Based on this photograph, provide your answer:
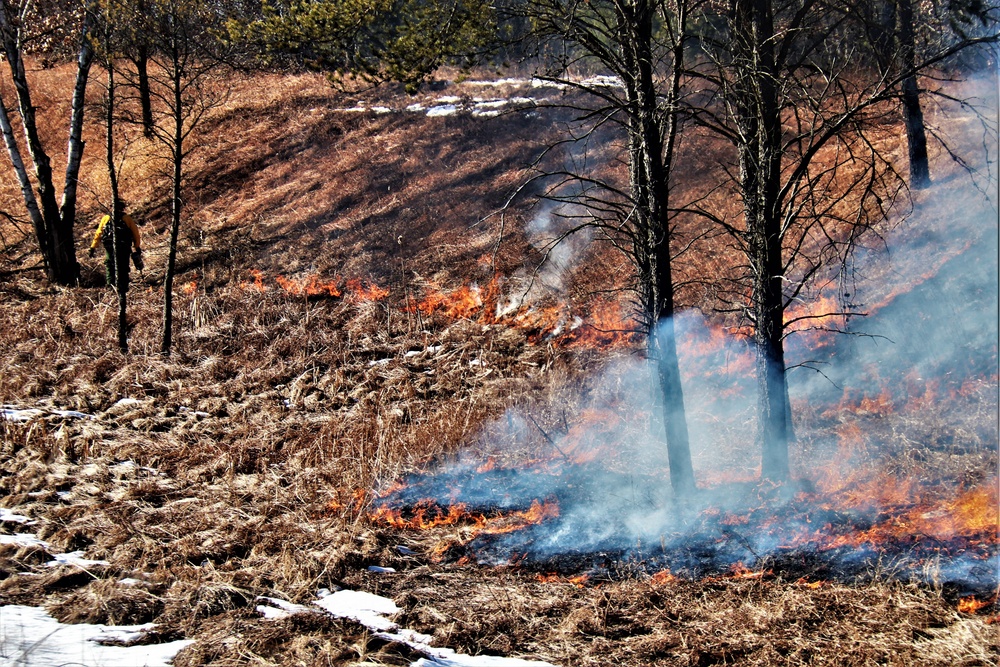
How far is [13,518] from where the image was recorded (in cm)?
728

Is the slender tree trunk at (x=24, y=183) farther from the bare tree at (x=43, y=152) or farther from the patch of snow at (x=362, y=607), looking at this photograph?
the patch of snow at (x=362, y=607)

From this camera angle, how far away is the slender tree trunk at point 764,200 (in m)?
6.95

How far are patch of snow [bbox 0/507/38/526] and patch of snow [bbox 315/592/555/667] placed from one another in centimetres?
334

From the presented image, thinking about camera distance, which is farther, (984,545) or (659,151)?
(659,151)

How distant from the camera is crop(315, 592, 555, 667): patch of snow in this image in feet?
16.4

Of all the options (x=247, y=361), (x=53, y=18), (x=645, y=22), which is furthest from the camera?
(x=53, y=18)

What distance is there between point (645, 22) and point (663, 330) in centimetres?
295

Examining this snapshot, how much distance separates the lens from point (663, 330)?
7.45m

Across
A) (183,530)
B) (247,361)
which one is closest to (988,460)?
(183,530)

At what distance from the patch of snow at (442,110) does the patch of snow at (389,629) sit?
17047 millimetres

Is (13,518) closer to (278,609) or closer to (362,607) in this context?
(278,609)

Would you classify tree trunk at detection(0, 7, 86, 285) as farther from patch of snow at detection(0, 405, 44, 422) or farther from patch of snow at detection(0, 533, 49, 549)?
patch of snow at detection(0, 533, 49, 549)

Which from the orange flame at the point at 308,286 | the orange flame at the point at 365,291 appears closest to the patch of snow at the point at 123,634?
the orange flame at the point at 365,291

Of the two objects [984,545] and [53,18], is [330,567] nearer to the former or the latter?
[984,545]
